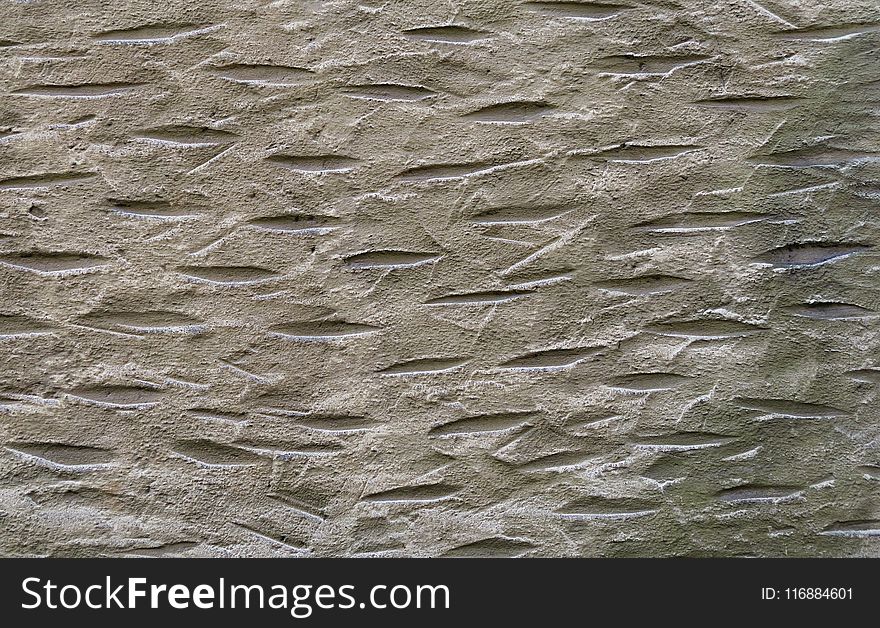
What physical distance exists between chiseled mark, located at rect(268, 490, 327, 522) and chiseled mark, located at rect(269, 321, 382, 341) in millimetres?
229

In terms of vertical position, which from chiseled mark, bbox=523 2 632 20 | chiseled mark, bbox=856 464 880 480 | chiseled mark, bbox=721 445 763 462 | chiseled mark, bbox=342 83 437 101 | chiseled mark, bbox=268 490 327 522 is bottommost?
chiseled mark, bbox=268 490 327 522

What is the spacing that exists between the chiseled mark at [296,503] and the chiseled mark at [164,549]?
14 centimetres

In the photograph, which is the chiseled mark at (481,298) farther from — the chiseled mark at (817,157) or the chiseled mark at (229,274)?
the chiseled mark at (817,157)

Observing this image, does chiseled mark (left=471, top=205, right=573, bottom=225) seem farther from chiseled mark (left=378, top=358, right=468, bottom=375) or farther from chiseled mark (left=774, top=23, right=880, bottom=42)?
chiseled mark (left=774, top=23, right=880, bottom=42)

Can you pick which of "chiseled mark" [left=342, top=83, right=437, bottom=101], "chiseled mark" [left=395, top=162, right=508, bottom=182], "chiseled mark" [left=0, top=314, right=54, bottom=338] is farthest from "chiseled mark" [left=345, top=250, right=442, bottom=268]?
"chiseled mark" [left=0, top=314, right=54, bottom=338]

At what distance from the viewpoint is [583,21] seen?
3.78 ft

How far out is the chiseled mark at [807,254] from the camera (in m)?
1.17

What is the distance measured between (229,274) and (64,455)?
354 millimetres

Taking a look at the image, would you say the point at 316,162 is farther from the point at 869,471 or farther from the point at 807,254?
the point at 869,471

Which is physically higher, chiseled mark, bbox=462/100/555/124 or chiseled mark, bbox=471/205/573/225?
chiseled mark, bbox=462/100/555/124

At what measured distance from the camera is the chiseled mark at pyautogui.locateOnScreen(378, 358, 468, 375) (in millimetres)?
1169

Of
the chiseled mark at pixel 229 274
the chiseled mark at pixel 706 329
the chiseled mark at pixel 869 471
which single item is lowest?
the chiseled mark at pixel 869 471

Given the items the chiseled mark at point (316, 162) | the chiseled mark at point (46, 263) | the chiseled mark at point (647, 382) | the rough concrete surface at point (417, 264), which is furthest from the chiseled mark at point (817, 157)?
the chiseled mark at point (46, 263)

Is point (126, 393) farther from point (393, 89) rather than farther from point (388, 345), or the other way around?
point (393, 89)
